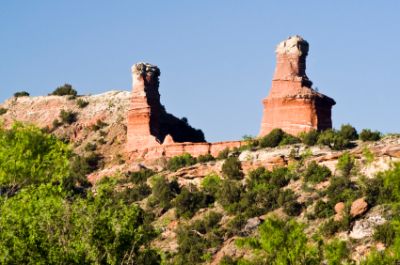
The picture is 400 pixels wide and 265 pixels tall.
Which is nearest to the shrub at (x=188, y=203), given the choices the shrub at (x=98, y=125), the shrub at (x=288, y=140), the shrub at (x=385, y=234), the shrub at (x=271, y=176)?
the shrub at (x=271, y=176)

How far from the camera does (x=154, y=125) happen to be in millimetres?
103062

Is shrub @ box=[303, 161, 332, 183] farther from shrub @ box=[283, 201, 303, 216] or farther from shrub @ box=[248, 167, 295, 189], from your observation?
shrub @ box=[283, 201, 303, 216]

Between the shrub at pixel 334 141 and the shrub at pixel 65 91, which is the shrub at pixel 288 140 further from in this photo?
the shrub at pixel 65 91

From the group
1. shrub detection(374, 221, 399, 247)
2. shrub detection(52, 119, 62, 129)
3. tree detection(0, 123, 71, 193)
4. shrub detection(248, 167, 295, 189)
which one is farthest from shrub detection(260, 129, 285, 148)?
tree detection(0, 123, 71, 193)

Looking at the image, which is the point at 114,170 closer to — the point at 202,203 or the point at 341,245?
the point at 202,203

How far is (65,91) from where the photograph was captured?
127 m

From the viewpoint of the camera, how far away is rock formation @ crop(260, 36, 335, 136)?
91.9 metres

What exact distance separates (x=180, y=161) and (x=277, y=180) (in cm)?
1101

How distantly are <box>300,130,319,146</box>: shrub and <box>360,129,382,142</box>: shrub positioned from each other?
144 inches

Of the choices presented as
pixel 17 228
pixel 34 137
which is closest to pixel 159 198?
pixel 34 137

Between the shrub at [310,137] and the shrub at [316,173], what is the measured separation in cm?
240

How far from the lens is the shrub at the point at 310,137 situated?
89688 mm

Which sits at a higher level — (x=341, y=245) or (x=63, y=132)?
(x=63, y=132)

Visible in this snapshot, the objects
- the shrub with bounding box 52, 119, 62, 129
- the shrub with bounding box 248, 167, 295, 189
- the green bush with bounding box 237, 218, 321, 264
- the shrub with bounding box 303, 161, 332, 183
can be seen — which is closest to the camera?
the green bush with bounding box 237, 218, 321, 264
